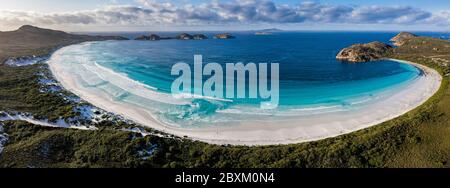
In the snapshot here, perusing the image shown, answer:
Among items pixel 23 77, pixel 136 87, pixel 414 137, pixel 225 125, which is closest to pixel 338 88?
pixel 414 137

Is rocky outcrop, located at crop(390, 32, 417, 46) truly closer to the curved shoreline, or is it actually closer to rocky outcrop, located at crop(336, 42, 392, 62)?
rocky outcrop, located at crop(336, 42, 392, 62)

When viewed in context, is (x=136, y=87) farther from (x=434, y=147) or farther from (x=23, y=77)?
(x=434, y=147)

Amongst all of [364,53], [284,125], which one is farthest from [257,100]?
[364,53]

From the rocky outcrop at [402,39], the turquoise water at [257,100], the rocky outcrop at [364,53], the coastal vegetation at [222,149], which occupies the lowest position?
the coastal vegetation at [222,149]

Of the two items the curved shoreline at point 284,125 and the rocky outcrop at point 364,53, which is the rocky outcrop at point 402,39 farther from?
the curved shoreline at point 284,125

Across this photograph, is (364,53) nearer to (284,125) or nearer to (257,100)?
(257,100)

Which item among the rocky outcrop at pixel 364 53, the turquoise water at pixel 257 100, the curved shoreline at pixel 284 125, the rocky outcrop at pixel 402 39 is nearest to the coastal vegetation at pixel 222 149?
the curved shoreline at pixel 284 125
